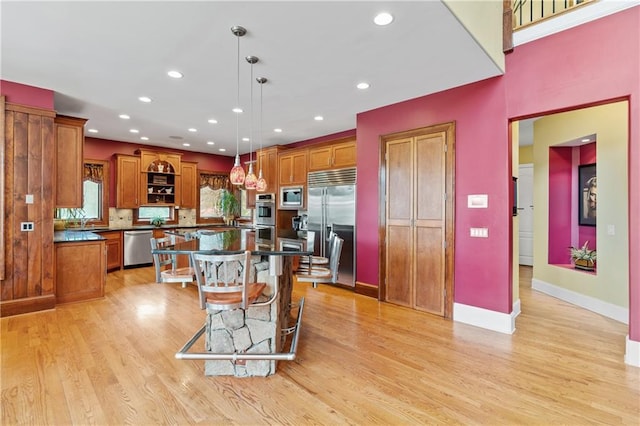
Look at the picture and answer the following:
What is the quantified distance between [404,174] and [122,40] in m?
3.31

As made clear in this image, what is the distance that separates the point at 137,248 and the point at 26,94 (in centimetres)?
347

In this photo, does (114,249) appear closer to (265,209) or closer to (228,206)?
(228,206)

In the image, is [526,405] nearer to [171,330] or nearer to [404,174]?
[404,174]

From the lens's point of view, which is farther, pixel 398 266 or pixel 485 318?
pixel 398 266

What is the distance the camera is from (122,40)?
2607mm

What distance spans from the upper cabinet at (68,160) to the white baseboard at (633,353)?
246 inches

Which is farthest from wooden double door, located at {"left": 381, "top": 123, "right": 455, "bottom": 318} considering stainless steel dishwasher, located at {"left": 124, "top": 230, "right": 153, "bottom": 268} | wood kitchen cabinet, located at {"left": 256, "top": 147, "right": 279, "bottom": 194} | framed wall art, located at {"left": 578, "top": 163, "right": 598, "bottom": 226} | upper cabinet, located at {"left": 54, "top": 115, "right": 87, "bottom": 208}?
stainless steel dishwasher, located at {"left": 124, "top": 230, "right": 153, "bottom": 268}

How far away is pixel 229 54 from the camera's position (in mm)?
2814

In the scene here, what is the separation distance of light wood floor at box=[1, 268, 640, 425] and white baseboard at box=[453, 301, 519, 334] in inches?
4.7

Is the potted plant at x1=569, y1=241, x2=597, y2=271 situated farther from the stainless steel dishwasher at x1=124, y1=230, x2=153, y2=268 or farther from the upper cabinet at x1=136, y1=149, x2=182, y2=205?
the upper cabinet at x1=136, y1=149, x2=182, y2=205

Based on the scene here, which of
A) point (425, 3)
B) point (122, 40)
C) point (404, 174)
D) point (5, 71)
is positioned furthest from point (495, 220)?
point (5, 71)

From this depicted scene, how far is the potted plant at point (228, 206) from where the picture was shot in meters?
7.78

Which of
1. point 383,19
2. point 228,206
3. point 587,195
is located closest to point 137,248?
point 228,206

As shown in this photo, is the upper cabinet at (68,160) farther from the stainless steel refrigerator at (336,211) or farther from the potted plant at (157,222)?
the stainless steel refrigerator at (336,211)
